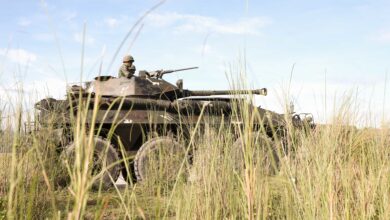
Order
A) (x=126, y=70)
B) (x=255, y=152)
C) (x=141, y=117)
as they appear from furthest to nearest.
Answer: (x=126, y=70) < (x=141, y=117) < (x=255, y=152)

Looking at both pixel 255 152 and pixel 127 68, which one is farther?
pixel 127 68

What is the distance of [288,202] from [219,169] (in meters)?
0.65

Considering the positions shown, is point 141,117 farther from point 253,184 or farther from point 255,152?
point 253,184

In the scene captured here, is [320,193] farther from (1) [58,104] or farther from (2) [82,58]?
(1) [58,104]

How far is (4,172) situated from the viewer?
4629mm

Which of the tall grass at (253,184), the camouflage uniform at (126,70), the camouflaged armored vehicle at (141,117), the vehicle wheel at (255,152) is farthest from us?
the camouflage uniform at (126,70)

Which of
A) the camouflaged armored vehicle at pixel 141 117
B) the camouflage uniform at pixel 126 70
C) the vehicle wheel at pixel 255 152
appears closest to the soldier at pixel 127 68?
the camouflage uniform at pixel 126 70

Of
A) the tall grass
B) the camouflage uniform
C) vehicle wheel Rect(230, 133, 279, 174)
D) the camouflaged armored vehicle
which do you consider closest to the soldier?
the camouflage uniform

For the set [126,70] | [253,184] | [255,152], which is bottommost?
[255,152]

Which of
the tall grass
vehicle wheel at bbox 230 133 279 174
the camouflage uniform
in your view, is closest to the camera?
vehicle wheel at bbox 230 133 279 174

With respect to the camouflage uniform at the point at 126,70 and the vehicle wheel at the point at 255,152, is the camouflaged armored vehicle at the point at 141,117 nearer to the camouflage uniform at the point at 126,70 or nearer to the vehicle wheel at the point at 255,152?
the camouflage uniform at the point at 126,70

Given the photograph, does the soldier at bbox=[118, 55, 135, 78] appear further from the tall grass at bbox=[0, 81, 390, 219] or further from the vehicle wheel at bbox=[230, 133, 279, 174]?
the tall grass at bbox=[0, 81, 390, 219]

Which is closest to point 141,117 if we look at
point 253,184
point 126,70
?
point 126,70

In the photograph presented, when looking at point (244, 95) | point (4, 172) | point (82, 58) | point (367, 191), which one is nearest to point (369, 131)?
point (367, 191)
